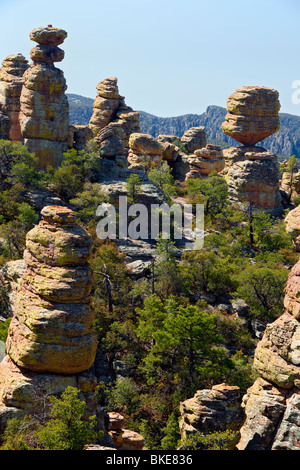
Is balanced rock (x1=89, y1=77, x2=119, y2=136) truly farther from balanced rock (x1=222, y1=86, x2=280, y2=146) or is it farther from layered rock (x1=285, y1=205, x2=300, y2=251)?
layered rock (x1=285, y1=205, x2=300, y2=251)

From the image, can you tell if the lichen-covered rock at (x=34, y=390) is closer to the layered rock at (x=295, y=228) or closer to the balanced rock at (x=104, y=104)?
the layered rock at (x=295, y=228)

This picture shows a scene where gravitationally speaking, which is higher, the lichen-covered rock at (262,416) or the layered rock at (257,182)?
the layered rock at (257,182)

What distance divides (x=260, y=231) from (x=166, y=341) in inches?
1053

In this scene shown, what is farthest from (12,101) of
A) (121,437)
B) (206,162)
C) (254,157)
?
(121,437)

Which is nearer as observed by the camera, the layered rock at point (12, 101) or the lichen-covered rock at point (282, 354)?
the lichen-covered rock at point (282, 354)

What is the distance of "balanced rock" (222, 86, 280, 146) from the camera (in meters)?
70.8

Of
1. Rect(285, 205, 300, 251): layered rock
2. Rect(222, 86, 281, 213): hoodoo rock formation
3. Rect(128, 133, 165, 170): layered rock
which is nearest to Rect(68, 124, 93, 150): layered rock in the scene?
Rect(128, 133, 165, 170): layered rock

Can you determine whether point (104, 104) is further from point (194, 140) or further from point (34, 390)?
point (34, 390)

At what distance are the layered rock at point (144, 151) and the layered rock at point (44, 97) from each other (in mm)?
16930

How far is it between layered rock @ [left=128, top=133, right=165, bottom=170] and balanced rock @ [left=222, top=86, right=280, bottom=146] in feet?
38.8

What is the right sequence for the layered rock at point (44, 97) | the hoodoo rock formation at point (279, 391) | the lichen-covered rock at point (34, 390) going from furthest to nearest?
the layered rock at point (44, 97), the lichen-covered rock at point (34, 390), the hoodoo rock formation at point (279, 391)

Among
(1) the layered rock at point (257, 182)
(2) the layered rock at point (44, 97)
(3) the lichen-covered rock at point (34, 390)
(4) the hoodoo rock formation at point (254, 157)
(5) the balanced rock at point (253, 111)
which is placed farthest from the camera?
(5) the balanced rock at point (253, 111)

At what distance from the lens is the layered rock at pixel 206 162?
82.8 metres

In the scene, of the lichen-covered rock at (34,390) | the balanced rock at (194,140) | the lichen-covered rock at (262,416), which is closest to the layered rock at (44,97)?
the lichen-covered rock at (34,390)
